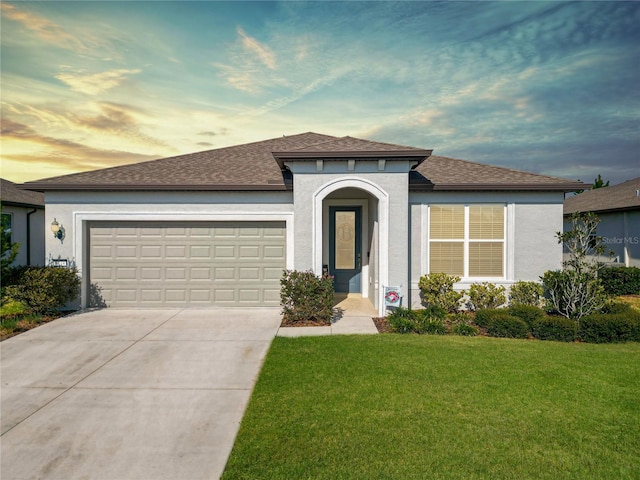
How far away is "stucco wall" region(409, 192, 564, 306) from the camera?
976 cm

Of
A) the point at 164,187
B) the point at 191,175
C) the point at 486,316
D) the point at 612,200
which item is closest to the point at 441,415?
the point at 486,316

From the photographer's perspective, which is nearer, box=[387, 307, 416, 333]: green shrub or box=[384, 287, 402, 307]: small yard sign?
box=[387, 307, 416, 333]: green shrub

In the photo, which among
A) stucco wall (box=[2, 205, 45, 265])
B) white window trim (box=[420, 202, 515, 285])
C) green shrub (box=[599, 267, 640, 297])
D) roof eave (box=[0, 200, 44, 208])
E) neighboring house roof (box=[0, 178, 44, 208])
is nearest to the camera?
white window trim (box=[420, 202, 515, 285])

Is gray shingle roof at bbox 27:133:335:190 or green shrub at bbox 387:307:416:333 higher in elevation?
gray shingle roof at bbox 27:133:335:190

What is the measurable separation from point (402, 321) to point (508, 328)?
7.35 feet

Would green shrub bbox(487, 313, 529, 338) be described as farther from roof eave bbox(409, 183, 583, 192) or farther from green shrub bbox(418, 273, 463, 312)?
roof eave bbox(409, 183, 583, 192)

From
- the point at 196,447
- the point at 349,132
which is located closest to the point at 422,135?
the point at 349,132

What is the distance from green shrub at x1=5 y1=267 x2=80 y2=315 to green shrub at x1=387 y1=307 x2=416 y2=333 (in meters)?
8.28

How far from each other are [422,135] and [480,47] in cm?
430

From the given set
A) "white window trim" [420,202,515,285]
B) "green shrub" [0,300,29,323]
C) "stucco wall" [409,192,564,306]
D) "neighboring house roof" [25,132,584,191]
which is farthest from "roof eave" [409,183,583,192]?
"green shrub" [0,300,29,323]

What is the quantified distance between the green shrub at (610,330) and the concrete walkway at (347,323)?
4.42m

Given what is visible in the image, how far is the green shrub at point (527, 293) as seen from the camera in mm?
9320

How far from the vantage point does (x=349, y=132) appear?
14.6 m

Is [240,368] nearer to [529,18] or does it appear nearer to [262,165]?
[262,165]
